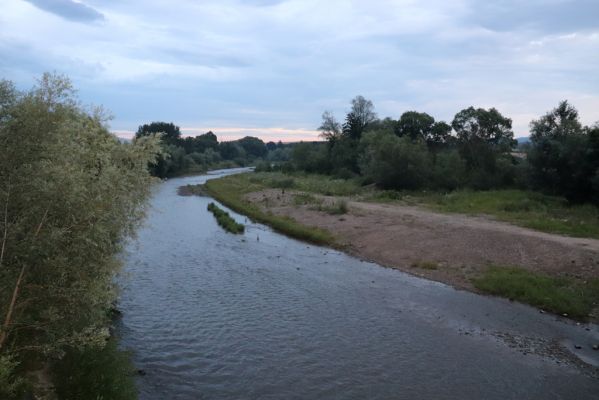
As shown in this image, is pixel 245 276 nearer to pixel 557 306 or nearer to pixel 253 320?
pixel 253 320

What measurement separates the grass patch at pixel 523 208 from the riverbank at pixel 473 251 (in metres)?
1.50

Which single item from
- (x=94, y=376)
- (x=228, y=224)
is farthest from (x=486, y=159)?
(x=94, y=376)

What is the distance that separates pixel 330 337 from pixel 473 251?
43.9 feet

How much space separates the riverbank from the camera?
774 inches

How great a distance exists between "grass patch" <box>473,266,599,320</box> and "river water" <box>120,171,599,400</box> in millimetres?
743

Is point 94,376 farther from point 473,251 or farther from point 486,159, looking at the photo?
point 486,159

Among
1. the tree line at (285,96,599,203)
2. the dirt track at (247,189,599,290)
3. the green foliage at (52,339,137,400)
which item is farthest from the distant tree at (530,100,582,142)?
the green foliage at (52,339,137,400)

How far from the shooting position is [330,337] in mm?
15484

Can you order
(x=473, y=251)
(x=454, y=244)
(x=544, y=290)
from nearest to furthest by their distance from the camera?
(x=544, y=290) < (x=473, y=251) < (x=454, y=244)

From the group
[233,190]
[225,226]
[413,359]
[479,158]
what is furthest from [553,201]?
[233,190]

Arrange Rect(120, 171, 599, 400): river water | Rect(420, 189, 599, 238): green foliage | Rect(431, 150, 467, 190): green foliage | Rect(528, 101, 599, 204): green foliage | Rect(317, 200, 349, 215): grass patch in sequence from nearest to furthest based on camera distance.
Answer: Rect(120, 171, 599, 400): river water
Rect(420, 189, 599, 238): green foliage
Rect(528, 101, 599, 204): green foliage
Rect(317, 200, 349, 215): grass patch
Rect(431, 150, 467, 190): green foliage

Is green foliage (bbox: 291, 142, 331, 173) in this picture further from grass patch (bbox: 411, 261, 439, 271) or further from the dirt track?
grass patch (bbox: 411, 261, 439, 271)

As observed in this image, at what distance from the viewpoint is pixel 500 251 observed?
2495 cm

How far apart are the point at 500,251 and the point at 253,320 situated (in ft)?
49.2
